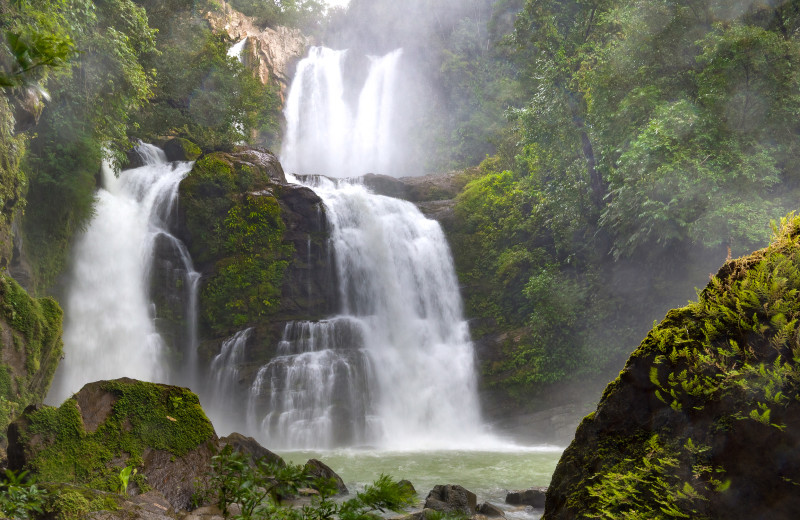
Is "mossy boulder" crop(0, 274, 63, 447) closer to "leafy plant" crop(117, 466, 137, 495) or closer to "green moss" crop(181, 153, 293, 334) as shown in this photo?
"leafy plant" crop(117, 466, 137, 495)

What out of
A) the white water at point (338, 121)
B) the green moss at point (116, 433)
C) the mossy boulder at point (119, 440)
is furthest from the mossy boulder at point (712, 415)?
the white water at point (338, 121)

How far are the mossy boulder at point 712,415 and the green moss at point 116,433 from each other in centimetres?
543

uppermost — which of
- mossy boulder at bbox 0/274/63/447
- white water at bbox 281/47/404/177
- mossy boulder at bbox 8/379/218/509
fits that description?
white water at bbox 281/47/404/177

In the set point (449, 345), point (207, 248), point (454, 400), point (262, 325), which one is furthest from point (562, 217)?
point (207, 248)

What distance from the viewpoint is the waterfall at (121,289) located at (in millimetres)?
14285

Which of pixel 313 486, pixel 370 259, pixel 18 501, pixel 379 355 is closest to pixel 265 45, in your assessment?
pixel 370 259

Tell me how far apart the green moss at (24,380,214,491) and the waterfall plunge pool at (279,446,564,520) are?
215 centimetres

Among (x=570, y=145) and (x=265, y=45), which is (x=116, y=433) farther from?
(x=265, y=45)

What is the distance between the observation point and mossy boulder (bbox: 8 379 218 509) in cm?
616

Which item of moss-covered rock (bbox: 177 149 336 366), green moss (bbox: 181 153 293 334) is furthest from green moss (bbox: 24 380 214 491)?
green moss (bbox: 181 153 293 334)

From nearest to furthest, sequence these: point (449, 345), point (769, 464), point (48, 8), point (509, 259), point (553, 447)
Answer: point (769, 464) → point (48, 8) → point (553, 447) → point (449, 345) → point (509, 259)

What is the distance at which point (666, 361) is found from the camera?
123 inches

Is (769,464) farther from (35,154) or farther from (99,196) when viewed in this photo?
(99,196)

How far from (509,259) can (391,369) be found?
21.1ft
